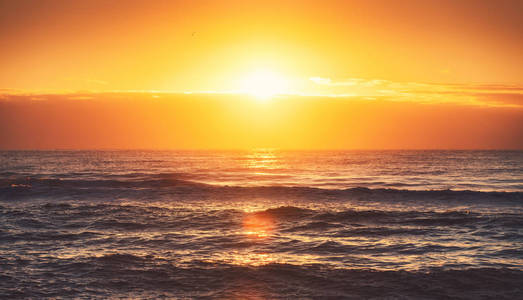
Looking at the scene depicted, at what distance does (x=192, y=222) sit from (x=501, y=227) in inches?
599

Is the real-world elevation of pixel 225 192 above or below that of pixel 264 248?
below

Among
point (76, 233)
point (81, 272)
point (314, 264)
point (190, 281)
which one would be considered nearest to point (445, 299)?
point (314, 264)

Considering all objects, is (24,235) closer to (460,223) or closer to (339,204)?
(339,204)

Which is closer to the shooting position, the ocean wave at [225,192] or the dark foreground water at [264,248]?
the dark foreground water at [264,248]

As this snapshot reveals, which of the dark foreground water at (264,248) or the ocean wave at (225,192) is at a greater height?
the dark foreground water at (264,248)

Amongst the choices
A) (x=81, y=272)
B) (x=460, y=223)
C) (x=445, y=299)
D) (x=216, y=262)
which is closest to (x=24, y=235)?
(x=81, y=272)

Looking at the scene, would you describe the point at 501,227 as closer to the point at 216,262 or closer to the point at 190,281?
the point at 216,262

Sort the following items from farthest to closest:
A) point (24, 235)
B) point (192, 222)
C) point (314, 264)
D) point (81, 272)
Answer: point (192, 222), point (24, 235), point (314, 264), point (81, 272)

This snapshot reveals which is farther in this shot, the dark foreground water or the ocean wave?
the ocean wave

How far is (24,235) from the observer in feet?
61.4

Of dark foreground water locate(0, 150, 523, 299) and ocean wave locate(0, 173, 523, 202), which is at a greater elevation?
dark foreground water locate(0, 150, 523, 299)

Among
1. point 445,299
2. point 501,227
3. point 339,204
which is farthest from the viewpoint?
point 339,204

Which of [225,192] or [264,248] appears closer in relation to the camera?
[264,248]

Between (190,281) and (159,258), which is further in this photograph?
(159,258)
